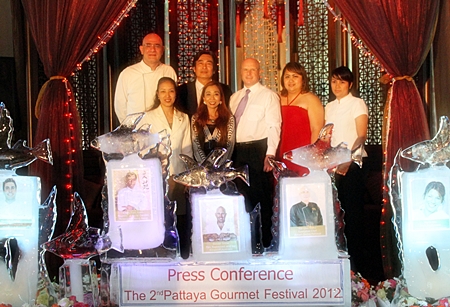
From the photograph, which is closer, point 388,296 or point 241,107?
point 388,296

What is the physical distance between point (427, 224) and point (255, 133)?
1655mm

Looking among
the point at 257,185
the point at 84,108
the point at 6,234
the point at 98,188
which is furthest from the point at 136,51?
the point at 6,234

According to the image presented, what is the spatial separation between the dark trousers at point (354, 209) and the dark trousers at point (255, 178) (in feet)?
1.88

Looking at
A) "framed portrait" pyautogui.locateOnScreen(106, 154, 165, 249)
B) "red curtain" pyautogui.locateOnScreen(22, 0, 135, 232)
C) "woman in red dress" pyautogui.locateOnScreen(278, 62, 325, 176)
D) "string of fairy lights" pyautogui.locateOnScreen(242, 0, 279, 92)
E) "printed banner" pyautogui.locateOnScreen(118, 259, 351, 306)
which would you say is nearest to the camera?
"printed banner" pyautogui.locateOnScreen(118, 259, 351, 306)

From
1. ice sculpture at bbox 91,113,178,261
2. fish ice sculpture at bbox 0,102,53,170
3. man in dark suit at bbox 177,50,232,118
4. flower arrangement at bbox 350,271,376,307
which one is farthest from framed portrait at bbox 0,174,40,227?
flower arrangement at bbox 350,271,376,307

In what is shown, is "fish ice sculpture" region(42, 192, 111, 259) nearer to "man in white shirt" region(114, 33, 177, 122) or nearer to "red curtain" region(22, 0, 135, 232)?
"red curtain" region(22, 0, 135, 232)

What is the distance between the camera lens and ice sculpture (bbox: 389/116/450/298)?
339 cm

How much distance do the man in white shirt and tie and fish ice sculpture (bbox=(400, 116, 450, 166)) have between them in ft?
4.38

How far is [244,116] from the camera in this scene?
4703 mm

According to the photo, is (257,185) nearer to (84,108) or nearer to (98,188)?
(98,188)

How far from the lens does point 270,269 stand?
3.44m

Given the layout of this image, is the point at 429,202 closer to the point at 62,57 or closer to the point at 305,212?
the point at 305,212

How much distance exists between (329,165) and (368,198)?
184cm

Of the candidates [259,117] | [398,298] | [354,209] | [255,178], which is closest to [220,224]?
[398,298]
